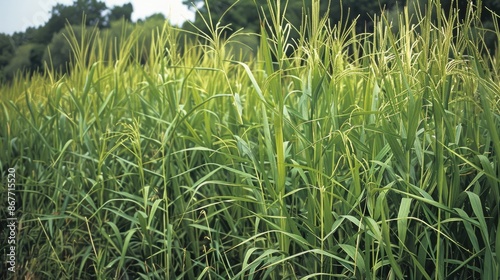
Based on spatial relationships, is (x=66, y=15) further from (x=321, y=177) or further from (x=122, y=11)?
(x=321, y=177)

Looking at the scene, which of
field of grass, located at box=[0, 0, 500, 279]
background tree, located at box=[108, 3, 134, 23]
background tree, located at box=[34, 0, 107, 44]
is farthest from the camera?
background tree, located at box=[108, 3, 134, 23]

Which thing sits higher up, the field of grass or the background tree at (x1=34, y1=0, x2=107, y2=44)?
the background tree at (x1=34, y1=0, x2=107, y2=44)

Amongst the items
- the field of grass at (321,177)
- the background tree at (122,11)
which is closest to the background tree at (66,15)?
the background tree at (122,11)

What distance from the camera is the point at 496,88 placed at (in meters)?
1.96

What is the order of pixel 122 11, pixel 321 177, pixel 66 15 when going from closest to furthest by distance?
pixel 321 177, pixel 66 15, pixel 122 11

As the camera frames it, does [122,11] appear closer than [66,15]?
No

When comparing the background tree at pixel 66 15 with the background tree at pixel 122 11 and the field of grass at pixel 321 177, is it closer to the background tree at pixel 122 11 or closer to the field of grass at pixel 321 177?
the background tree at pixel 122 11

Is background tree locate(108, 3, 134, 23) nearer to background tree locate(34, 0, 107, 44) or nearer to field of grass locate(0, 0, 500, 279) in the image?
background tree locate(34, 0, 107, 44)

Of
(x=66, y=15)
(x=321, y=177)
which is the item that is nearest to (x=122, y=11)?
(x=66, y=15)

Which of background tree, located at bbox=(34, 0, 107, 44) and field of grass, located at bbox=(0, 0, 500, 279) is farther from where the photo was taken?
background tree, located at bbox=(34, 0, 107, 44)

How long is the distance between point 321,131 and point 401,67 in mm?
322

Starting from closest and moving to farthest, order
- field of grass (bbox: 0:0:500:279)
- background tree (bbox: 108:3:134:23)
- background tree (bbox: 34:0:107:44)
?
1. field of grass (bbox: 0:0:500:279)
2. background tree (bbox: 34:0:107:44)
3. background tree (bbox: 108:3:134:23)

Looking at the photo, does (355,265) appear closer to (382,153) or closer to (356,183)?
(356,183)

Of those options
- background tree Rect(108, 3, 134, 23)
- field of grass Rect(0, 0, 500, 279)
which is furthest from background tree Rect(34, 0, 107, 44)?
field of grass Rect(0, 0, 500, 279)
